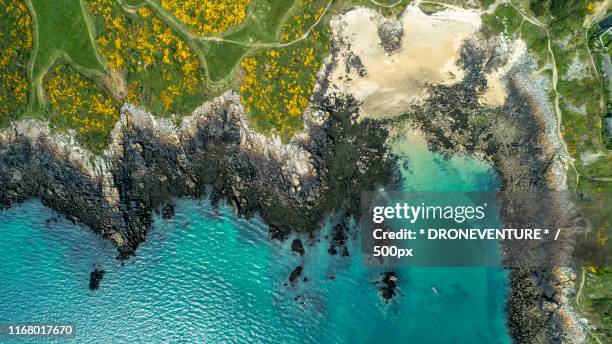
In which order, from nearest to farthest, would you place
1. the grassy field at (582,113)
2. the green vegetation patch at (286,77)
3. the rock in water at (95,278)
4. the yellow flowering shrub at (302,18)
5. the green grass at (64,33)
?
the grassy field at (582,113)
the yellow flowering shrub at (302,18)
the green vegetation patch at (286,77)
the green grass at (64,33)
the rock in water at (95,278)

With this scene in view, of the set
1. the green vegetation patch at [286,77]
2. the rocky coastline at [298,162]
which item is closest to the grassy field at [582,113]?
the rocky coastline at [298,162]

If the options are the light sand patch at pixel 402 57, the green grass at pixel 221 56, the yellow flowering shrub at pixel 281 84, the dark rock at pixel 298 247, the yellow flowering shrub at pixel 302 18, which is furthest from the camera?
the dark rock at pixel 298 247

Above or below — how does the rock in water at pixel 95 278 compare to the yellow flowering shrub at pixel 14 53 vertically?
below

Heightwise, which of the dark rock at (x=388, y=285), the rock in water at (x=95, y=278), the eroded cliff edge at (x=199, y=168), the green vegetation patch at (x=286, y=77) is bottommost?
the rock in water at (x=95, y=278)

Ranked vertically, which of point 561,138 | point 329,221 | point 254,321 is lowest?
point 254,321

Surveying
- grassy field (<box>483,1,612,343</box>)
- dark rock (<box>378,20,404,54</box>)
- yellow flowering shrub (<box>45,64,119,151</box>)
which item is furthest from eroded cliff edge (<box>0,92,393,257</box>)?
grassy field (<box>483,1,612,343</box>)

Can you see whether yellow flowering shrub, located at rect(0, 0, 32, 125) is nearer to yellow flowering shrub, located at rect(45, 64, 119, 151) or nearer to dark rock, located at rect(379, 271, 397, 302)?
yellow flowering shrub, located at rect(45, 64, 119, 151)

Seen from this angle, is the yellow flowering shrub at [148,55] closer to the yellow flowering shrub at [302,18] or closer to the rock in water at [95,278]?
the yellow flowering shrub at [302,18]

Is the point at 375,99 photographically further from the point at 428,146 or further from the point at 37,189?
the point at 37,189

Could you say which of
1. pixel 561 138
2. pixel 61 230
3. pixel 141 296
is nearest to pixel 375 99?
pixel 561 138
